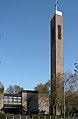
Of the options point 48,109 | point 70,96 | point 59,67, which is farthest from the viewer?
point 48,109

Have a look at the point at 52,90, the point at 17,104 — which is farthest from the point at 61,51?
the point at 17,104

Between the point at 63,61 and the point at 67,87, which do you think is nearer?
the point at 67,87

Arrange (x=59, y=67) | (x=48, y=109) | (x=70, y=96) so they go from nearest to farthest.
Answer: (x=70, y=96) → (x=59, y=67) → (x=48, y=109)

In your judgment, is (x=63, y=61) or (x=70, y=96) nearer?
(x=70, y=96)

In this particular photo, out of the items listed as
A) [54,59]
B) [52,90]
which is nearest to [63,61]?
[54,59]

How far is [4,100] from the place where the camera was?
4788 inches

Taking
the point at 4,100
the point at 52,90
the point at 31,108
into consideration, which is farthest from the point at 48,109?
the point at 52,90

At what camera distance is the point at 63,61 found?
110 m

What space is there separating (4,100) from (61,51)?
27930 mm

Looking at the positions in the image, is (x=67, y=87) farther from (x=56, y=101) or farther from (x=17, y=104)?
(x=17, y=104)

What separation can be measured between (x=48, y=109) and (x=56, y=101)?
79.6 feet

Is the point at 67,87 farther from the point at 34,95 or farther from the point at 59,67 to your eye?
the point at 34,95

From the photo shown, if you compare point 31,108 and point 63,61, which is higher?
point 63,61

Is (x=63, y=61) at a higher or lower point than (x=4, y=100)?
higher
